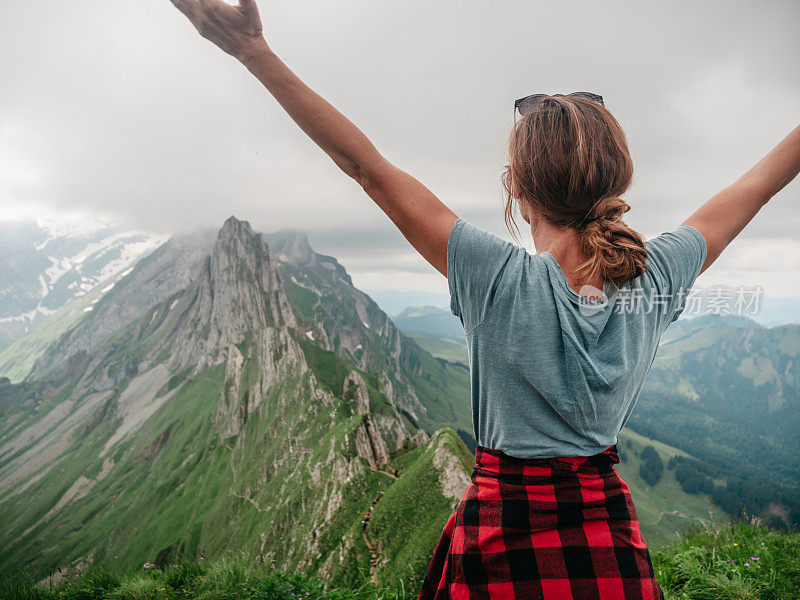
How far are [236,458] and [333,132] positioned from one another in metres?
131

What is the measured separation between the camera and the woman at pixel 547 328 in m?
1.71

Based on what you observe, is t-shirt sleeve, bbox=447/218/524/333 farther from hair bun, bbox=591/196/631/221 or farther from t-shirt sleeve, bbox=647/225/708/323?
t-shirt sleeve, bbox=647/225/708/323

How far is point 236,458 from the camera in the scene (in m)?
116

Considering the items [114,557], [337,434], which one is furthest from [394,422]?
[114,557]

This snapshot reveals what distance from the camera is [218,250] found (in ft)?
619

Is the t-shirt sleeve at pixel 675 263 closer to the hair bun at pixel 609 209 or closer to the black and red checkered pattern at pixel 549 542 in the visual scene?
the hair bun at pixel 609 209

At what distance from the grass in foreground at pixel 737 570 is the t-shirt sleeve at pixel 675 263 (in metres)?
5.03

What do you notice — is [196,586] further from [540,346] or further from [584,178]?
[584,178]

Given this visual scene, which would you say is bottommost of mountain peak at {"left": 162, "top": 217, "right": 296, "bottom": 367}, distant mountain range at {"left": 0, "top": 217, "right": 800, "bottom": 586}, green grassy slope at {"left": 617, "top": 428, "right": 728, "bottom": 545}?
green grassy slope at {"left": 617, "top": 428, "right": 728, "bottom": 545}

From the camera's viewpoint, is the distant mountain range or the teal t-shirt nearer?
the teal t-shirt

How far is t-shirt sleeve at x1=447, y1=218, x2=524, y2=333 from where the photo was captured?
1.71 meters

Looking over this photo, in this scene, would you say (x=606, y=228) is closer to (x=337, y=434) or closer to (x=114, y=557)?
(x=337, y=434)

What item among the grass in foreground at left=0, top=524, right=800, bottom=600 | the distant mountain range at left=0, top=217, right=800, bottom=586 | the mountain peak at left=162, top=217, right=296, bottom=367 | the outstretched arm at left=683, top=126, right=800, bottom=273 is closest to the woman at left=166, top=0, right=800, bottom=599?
the outstretched arm at left=683, top=126, right=800, bottom=273

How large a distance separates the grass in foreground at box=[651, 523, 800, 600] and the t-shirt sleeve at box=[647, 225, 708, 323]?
503 centimetres
